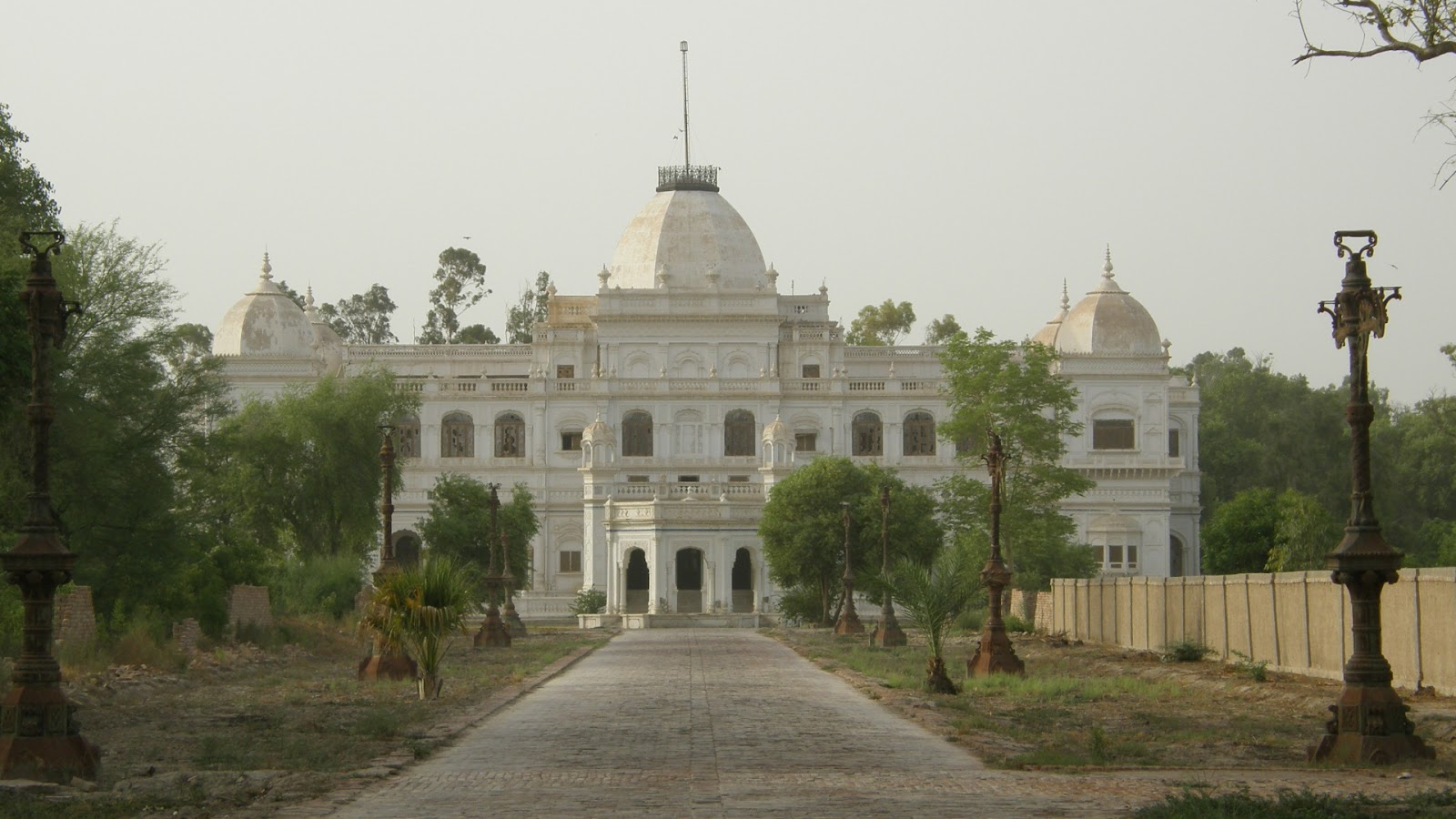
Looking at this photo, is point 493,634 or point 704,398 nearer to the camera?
point 493,634

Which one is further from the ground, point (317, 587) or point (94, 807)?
point (317, 587)

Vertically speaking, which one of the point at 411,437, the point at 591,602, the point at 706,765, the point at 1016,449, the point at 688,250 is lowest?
the point at 591,602

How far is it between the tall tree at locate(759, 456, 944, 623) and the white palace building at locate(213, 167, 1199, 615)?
50.8 ft

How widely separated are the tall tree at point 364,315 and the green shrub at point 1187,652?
95663mm

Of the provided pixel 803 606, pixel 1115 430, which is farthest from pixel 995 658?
pixel 1115 430

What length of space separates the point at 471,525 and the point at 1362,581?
50.4 metres

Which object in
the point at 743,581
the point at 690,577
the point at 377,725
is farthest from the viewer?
the point at 690,577

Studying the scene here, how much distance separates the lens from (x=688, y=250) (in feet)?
298

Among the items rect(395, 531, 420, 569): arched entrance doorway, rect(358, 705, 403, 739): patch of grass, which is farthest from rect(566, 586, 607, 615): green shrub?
rect(358, 705, 403, 739): patch of grass

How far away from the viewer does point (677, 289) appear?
8919cm

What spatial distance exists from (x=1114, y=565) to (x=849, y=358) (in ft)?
50.6

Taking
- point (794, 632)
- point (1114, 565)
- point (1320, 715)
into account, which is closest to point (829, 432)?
point (1114, 565)

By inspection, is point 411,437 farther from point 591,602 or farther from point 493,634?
point 493,634

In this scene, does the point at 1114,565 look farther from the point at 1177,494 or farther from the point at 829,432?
the point at 829,432
